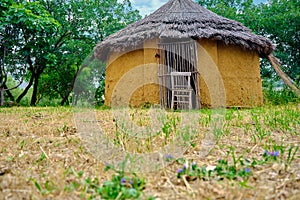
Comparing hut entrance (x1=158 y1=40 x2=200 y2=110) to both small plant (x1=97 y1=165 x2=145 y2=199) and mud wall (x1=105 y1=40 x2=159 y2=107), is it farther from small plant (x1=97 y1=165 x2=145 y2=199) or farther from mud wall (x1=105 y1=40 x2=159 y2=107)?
small plant (x1=97 y1=165 x2=145 y2=199)

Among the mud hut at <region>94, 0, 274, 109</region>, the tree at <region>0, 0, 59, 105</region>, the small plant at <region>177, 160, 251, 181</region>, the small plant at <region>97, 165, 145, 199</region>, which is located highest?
the tree at <region>0, 0, 59, 105</region>

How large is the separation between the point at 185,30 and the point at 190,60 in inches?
34.1

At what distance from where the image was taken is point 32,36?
440 inches

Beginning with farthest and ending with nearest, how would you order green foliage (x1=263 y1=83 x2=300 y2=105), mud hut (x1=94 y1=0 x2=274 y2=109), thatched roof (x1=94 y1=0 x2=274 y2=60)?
green foliage (x1=263 y1=83 x2=300 y2=105), mud hut (x1=94 y1=0 x2=274 y2=109), thatched roof (x1=94 y1=0 x2=274 y2=60)

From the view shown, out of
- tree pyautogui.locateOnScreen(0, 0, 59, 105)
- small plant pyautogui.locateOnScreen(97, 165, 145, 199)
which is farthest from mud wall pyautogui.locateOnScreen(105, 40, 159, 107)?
small plant pyautogui.locateOnScreen(97, 165, 145, 199)

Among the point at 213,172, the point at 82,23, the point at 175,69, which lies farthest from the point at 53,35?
the point at 213,172

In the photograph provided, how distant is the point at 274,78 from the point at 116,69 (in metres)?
9.56

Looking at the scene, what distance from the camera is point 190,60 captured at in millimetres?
7477

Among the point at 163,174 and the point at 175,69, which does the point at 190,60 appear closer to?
the point at 175,69

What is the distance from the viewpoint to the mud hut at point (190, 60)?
7105mm

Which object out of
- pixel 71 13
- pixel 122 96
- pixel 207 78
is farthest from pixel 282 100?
pixel 71 13

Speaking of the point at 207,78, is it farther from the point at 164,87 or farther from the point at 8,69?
the point at 8,69

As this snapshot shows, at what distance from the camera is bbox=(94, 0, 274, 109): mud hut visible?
7.11 metres

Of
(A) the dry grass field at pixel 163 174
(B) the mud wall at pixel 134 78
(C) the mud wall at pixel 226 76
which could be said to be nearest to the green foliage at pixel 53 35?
(B) the mud wall at pixel 134 78
